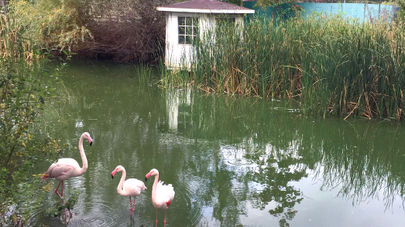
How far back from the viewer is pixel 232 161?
6.73 meters

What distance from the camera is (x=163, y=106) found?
9.92 m

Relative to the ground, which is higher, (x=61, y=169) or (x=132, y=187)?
(x=61, y=169)

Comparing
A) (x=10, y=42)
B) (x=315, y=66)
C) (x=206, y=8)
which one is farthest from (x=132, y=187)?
(x=206, y=8)

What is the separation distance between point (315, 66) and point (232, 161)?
3.44 meters

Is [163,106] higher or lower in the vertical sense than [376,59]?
lower

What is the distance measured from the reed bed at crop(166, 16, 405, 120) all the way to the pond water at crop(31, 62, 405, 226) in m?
0.38

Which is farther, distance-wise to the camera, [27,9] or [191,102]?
[27,9]

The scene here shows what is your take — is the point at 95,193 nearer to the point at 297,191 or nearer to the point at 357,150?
the point at 297,191

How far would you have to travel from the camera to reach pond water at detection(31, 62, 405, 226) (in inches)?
202

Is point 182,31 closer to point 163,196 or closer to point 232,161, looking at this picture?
point 232,161

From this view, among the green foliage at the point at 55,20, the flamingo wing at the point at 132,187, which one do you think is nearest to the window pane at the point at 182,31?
the green foliage at the point at 55,20

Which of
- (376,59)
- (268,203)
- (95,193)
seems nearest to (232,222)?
(268,203)

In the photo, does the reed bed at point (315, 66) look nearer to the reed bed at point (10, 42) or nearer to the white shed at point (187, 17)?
the white shed at point (187, 17)

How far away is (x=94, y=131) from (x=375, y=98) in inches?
195
